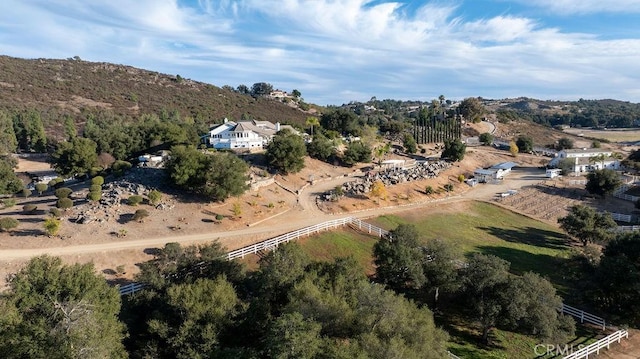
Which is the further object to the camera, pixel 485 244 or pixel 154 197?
pixel 485 244

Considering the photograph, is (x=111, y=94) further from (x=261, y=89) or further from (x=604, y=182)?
(x=604, y=182)

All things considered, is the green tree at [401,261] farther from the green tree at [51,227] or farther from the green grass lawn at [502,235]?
the green tree at [51,227]

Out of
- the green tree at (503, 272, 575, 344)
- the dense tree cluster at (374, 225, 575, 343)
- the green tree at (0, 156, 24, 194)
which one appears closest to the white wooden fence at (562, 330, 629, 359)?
the green tree at (503, 272, 575, 344)

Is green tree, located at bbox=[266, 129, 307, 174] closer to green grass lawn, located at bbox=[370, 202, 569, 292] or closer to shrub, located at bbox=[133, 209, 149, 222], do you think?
green grass lawn, located at bbox=[370, 202, 569, 292]

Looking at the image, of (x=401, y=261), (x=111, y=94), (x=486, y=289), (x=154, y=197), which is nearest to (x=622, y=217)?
→ (x=486, y=289)

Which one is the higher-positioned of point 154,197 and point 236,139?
point 236,139
